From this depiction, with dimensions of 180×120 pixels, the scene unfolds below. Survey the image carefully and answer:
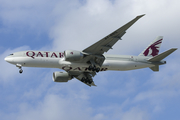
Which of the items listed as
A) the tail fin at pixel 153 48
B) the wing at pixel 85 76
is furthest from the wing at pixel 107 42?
the tail fin at pixel 153 48

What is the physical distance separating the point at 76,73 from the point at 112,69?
736 centimetres

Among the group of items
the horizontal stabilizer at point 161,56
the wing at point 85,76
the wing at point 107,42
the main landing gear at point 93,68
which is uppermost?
the wing at point 107,42

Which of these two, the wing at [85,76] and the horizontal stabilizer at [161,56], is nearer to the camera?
the horizontal stabilizer at [161,56]

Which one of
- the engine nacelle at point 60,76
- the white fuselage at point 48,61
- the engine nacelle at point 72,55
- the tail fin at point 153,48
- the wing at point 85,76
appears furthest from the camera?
the wing at point 85,76

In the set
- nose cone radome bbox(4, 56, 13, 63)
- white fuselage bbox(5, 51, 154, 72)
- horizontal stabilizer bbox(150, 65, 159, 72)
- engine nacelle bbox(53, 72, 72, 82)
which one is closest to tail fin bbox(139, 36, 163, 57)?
horizontal stabilizer bbox(150, 65, 159, 72)

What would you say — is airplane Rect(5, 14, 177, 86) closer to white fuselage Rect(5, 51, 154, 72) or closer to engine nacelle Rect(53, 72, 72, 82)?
white fuselage Rect(5, 51, 154, 72)

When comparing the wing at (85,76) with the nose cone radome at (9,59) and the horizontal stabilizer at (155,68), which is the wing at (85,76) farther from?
the nose cone radome at (9,59)

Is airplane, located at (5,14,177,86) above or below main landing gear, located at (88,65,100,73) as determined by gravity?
above

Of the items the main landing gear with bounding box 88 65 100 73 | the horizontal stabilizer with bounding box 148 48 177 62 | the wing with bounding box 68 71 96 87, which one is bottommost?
the wing with bounding box 68 71 96 87

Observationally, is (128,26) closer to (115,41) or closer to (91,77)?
(115,41)

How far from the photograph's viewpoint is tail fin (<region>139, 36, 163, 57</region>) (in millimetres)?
50312

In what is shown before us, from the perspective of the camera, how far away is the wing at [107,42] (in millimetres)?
39188

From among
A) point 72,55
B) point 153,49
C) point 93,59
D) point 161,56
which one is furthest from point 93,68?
point 153,49

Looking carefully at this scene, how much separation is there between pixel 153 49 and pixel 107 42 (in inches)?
498
